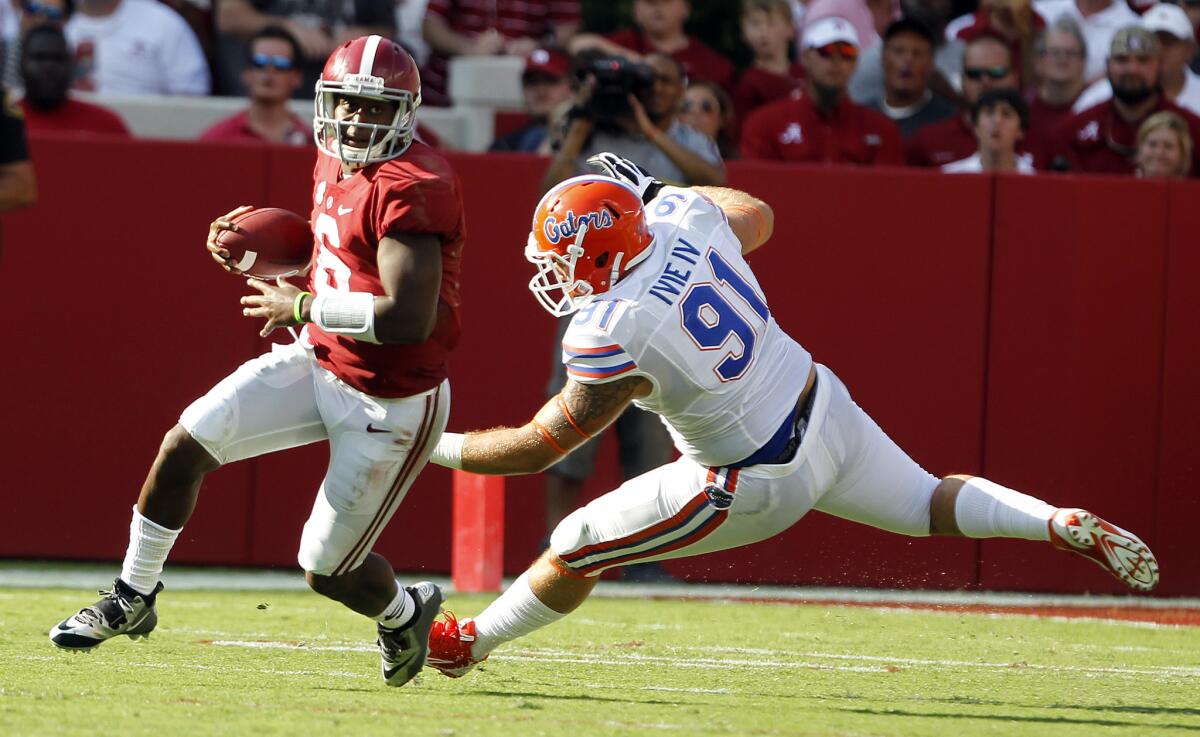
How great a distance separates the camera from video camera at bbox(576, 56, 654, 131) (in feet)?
26.9

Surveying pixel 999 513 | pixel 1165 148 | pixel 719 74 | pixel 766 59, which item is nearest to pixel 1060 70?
pixel 1165 148

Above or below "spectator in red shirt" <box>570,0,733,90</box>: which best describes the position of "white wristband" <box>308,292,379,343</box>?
below

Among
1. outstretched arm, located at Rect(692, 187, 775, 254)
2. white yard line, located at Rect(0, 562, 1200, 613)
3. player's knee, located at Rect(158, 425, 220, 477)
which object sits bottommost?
white yard line, located at Rect(0, 562, 1200, 613)

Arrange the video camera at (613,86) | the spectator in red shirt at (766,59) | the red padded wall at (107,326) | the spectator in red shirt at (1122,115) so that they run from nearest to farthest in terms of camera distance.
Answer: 1. the video camera at (613,86)
2. the red padded wall at (107,326)
3. the spectator in red shirt at (1122,115)
4. the spectator in red shirt at (766,59)

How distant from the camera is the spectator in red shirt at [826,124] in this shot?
9.29 m

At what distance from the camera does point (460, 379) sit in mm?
8695

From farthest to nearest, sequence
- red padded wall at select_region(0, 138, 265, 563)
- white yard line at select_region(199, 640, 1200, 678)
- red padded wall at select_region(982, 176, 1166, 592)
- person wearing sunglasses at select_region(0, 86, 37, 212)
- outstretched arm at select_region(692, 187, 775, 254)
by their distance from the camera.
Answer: red padded wall at select_region(982, 176, 1166, 592) → red padded wall at select_region(0, 138, 265, 563) → person wearing sunglasses at select_region(0, 86, 37, 212) → white yard line at select_region(199, 640, 1200, 678) → outstretched arm at select_region(692, 187, 775, 254)

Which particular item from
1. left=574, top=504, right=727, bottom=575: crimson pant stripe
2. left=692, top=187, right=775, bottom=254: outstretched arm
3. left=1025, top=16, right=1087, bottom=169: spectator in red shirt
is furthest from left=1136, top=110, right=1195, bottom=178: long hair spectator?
left=574, top=504, right=727, bottom=575: crimson pant stripe

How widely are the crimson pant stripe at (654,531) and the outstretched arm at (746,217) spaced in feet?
2.65

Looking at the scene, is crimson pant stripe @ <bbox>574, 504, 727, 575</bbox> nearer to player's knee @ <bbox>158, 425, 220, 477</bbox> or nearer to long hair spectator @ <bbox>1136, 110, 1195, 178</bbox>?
player's knee @ <bbox>158, 425, 220, 477</bbox>

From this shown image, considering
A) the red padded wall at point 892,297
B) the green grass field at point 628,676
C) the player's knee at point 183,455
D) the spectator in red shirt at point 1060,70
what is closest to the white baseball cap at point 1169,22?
the spectator in red shirt at point 1060,70

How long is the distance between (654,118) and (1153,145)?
7.99 ft

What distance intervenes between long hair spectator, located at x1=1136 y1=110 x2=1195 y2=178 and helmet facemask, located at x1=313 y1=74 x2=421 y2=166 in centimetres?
492

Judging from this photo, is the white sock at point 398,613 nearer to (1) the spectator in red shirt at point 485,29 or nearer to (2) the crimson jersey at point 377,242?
(2) the crimson jersey at point 377,242
